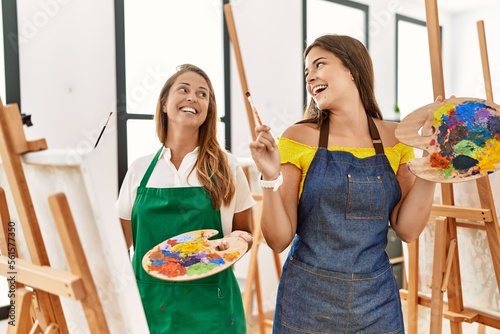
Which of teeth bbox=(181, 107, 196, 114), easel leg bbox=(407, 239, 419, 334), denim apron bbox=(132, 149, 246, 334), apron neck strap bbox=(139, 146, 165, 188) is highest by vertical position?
teeth bbox=(181, 107, 196, 114)

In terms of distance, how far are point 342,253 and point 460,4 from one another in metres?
4.37

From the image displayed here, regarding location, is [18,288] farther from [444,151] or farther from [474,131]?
[474,131]

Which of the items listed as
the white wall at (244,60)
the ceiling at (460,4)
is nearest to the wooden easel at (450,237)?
the white wall at (244,60)

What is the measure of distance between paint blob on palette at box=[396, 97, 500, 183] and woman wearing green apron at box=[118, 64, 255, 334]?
622 millimetres

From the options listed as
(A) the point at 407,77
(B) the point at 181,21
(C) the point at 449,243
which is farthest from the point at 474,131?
(A) the point at 407,77

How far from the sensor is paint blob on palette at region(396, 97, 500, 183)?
1427 millimetres

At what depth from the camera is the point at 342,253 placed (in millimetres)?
1396

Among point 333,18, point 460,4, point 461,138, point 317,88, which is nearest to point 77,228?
point 317,88

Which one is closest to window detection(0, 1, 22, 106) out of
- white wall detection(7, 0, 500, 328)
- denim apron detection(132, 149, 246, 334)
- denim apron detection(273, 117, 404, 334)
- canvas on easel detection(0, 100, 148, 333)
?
white wall detection(7, 0, 500, 328)

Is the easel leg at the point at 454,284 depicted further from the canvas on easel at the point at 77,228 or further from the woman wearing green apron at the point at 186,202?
the canvas on easel at the point at 77,228

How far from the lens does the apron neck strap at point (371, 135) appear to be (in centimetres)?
147

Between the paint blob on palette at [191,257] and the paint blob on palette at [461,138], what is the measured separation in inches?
24.9

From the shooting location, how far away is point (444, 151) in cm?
144

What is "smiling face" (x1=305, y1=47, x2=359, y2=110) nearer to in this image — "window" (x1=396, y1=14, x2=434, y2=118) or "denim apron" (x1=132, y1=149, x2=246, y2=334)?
"denim apron" (x1=132, y1=149, x2=246, y2=334)
